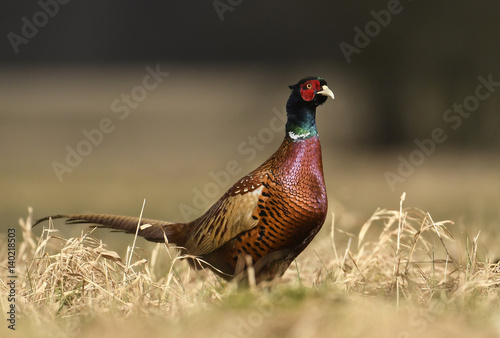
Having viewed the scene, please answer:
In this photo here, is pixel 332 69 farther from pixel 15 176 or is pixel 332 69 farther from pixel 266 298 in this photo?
pixel 266 298

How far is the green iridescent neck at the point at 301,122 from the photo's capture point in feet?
13.7

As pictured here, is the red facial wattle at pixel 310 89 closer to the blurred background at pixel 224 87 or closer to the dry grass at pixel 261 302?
the dry grass at pixel 261 302

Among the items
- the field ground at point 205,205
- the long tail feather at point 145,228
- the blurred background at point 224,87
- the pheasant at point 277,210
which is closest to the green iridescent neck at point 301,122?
the pheasant at point 277,210

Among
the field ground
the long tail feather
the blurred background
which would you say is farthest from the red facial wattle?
the blurred background

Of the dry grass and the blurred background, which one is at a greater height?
the blurred background

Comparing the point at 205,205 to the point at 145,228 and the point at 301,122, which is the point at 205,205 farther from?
the point at 301,122

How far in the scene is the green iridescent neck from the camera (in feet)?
13.7

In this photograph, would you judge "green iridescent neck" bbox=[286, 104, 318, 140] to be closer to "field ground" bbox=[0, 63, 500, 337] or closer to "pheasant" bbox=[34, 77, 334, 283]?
"pheasant" bbox=[34, 77, 334, 283]

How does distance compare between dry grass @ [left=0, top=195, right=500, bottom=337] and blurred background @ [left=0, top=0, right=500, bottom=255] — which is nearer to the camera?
dry grass @ [left=0, top=195, right=500, bottom=337]

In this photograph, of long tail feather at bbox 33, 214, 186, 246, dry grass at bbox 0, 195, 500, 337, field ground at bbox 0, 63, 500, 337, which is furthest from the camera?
long tail feather at bbox 33, 214, 186, 246

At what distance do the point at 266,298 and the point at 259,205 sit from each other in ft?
2.93

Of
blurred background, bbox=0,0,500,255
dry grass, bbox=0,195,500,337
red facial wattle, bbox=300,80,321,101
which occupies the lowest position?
dry grass, bbox=0,195,500,337

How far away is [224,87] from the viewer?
12.0 metres

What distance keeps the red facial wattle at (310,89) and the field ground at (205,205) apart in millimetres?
775
